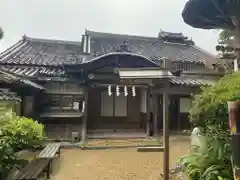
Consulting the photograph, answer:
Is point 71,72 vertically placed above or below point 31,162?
above

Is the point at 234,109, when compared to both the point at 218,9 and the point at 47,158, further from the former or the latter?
the point at 47,158

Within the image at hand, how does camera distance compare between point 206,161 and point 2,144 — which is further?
point 2,144

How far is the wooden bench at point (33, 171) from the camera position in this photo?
17.2 ft

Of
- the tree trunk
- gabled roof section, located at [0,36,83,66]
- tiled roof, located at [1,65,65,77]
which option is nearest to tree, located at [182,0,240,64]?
the tree trunk

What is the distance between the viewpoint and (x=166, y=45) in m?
19.9

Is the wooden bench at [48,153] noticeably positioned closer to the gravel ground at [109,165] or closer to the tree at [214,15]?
the gravel ground at [109,165]

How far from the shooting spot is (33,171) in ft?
18.1

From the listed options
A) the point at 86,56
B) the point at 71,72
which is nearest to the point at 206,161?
the point at 71,72

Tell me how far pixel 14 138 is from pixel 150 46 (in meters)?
14.5

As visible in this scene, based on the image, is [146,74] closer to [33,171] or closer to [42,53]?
[33,171]

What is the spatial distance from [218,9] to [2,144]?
16.3 ft

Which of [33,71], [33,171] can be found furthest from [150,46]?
[33,171]

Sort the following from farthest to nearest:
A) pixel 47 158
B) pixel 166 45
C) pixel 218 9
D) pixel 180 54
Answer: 1. pixel 166 45
2. pixel 180 54
3. pixel 47 158
4. pixel 218 9

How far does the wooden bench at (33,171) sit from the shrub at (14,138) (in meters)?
0.30
